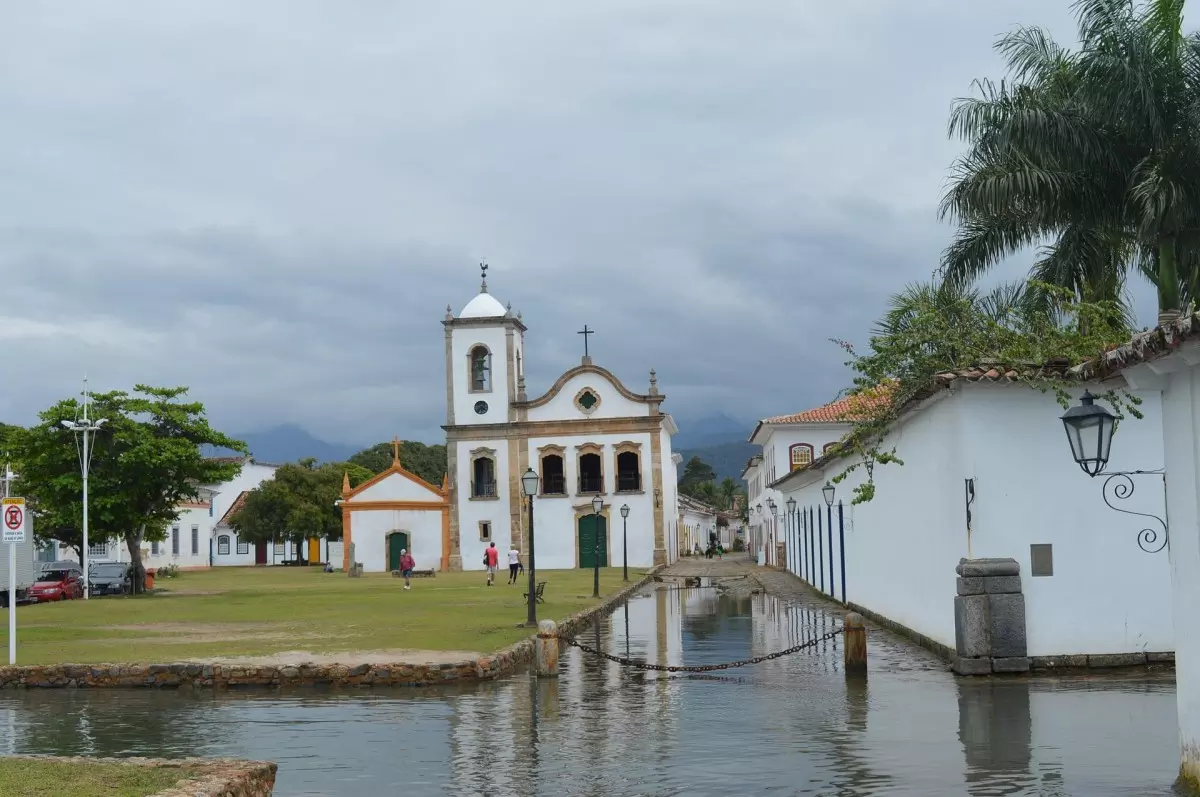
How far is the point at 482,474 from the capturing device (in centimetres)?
5684

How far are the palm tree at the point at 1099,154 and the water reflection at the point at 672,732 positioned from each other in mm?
8211

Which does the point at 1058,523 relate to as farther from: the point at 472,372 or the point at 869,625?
the point at 472,372

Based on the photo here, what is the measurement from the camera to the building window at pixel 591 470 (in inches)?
2211

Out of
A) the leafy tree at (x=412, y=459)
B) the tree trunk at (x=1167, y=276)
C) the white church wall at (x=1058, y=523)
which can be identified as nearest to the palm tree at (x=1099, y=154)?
the tree trunk at (x=1167, y=276)

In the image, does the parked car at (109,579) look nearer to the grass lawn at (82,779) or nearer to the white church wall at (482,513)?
the white church wall at (482,513)

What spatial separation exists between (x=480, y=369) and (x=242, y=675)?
42.9m

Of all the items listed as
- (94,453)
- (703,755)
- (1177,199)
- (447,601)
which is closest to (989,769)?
(703,755)

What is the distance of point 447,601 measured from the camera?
94.4 ft

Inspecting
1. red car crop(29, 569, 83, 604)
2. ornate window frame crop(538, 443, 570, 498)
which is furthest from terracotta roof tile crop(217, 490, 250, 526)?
red car crop(29, 569, 83, 604)

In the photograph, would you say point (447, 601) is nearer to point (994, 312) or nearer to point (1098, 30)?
point (994, 312)

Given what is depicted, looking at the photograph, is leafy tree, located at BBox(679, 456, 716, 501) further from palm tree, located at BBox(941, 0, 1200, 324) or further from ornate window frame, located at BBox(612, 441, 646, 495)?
palm tree, located at BBox(941, 0, 1200, 324)

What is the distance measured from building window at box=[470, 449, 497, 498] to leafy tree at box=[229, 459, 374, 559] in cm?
1338

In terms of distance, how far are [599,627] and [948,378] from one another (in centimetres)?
1106

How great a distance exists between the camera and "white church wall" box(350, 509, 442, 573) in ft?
181
